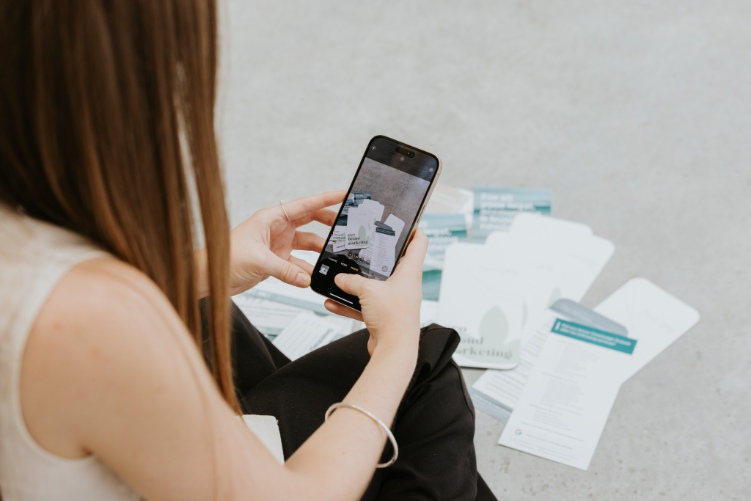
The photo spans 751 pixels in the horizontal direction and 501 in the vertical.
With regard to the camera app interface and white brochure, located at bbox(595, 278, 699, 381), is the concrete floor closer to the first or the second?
white brochure, located at bbox(595, 278, 699, 381)

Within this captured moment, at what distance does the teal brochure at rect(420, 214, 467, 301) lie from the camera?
4.98 ft

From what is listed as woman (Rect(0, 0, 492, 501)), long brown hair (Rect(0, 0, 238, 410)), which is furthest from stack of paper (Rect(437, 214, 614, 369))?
long brown hair (Rect(0, 0, 238, 410))

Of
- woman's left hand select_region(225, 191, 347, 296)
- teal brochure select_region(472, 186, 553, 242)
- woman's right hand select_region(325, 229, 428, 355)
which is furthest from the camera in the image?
teal brochure select_region(472, 186, 553, 242)

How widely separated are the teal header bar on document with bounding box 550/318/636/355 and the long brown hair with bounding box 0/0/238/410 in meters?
0.96

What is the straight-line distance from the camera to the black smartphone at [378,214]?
1043 millimetres

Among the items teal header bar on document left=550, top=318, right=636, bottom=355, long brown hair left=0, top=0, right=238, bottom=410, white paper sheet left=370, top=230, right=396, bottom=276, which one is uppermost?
long brown hair left=0, top=0, right=238, bottom=410

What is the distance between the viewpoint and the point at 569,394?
1339 mm

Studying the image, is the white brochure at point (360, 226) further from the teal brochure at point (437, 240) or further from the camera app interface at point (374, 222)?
the teal brochure at point (437, 240)

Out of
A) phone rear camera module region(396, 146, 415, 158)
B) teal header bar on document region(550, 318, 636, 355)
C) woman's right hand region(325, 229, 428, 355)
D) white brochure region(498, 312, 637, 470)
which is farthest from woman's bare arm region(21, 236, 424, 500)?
teal header bar on document region(550, 318, 636, 355)

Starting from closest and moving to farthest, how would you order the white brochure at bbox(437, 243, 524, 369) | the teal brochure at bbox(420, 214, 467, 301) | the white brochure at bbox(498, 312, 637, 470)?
the white brochure at bbox(498, 312, 637, 470) < the white brochure at bbox(437, 243, 524, 369) < the teal brochure at bbox(420, 214, 467, 301)

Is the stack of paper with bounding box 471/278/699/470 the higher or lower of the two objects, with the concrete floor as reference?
lower

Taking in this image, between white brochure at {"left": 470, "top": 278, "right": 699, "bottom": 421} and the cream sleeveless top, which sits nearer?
the cream sleeveless top

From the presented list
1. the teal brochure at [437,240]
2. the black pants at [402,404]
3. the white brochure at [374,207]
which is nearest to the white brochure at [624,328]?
the teal brochure at [437,240]

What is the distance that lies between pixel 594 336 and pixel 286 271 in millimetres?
688
